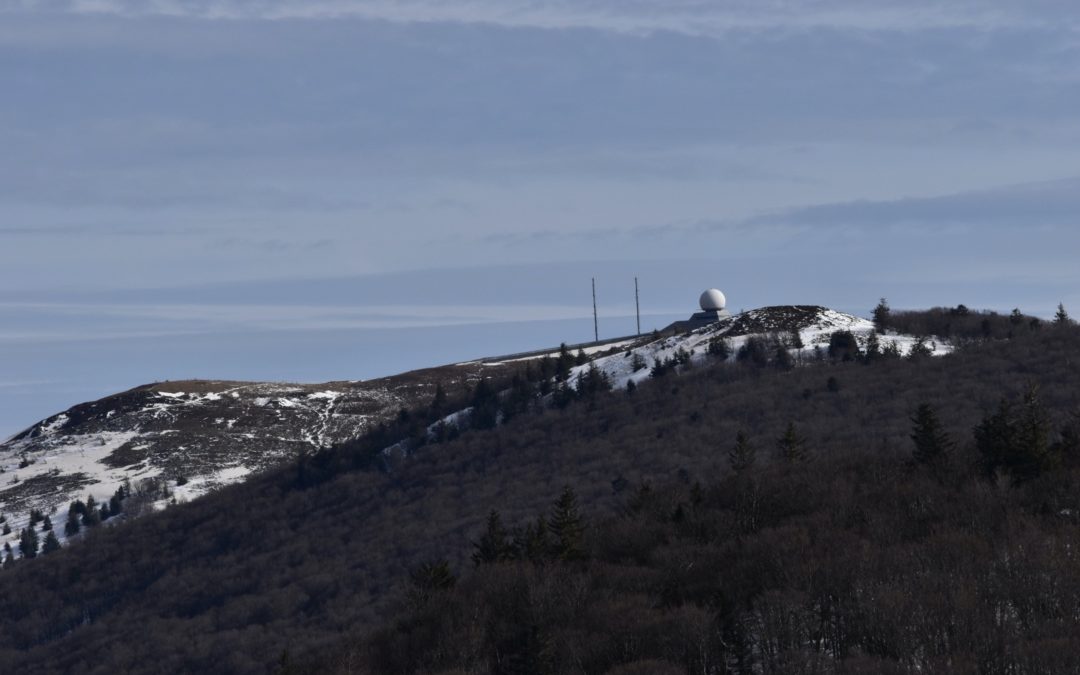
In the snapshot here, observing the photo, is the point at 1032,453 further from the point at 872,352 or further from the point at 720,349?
the point at 720,349

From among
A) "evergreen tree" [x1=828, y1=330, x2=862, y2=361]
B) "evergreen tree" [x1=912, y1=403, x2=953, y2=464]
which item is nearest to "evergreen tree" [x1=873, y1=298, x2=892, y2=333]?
"evergreen tree" [x1=828, y1=330, x2=862, y2=361]

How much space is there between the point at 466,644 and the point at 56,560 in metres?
135

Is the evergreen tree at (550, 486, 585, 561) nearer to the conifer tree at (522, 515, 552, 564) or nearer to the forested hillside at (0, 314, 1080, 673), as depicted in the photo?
the forested hillside at (0, 314, 1080, 673)

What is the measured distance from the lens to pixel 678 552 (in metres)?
86.8

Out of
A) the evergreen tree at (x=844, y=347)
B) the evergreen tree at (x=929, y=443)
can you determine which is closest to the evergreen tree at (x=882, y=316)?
the evergreen tree at (x=844, y=347)

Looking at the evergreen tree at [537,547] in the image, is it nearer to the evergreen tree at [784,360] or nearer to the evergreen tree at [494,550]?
the evergreen tree at [494,550]

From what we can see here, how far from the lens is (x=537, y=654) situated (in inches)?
2618

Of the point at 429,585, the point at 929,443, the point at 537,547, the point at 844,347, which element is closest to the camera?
the point at 429,585

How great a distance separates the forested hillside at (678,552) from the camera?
64.5 meters

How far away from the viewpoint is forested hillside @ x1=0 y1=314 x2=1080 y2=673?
212 ft

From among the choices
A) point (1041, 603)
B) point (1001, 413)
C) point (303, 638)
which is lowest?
point (303, 638)

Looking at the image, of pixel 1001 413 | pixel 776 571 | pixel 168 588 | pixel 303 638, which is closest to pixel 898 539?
pixel 776 571

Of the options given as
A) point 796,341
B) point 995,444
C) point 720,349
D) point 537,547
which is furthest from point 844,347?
point 537,547

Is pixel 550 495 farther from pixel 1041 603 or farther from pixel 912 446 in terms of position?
pixel 1041 603
